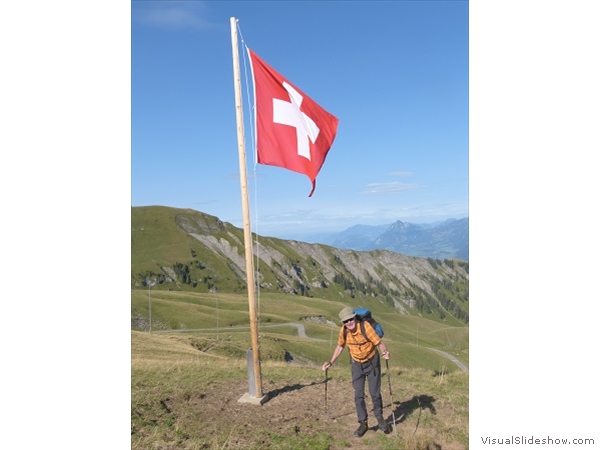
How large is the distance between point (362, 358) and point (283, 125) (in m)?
6.02

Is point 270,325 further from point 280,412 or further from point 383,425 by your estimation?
point 383,425

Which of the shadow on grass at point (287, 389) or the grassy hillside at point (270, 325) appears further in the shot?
the grassy hillside at point (270, 325)

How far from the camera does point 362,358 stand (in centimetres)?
1100

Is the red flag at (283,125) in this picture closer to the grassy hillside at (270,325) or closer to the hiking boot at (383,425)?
the hiking boot at (383,425)

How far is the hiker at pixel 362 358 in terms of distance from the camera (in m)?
10.9

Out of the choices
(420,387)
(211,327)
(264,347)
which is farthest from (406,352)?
(420,387)

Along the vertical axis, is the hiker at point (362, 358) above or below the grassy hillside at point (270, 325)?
above

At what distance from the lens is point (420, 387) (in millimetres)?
16391

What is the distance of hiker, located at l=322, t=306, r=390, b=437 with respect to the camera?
10867 millimetres

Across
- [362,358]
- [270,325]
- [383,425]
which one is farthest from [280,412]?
[270,325]

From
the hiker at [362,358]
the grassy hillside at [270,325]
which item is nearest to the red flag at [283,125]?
the hiker at [362,358]

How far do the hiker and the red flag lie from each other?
3309 millimetres
